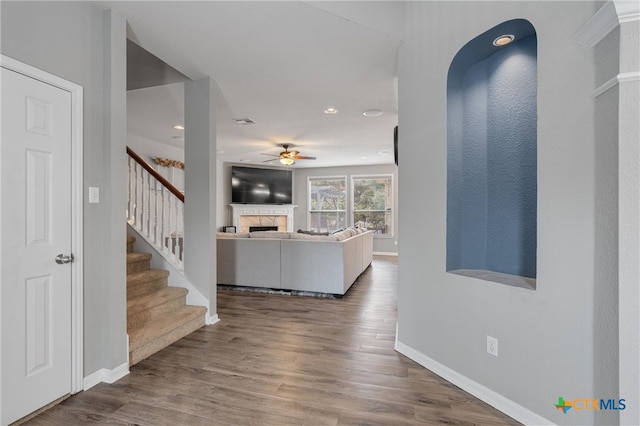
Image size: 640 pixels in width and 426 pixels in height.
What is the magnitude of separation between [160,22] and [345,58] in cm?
154

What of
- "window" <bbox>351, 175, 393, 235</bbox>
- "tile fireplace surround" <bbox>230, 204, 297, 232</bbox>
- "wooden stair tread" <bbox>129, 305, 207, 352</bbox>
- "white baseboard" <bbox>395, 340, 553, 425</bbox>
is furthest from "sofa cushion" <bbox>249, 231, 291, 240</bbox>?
"window" <bbox>351, 175, 393, 235</bbox>

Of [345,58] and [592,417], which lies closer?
[592,417]

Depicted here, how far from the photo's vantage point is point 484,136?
2.38 meters

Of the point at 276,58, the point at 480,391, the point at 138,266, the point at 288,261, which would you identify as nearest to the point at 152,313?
the point at 138,266

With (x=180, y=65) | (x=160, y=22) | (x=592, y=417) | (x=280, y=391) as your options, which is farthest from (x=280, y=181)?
(x=592, y=417)

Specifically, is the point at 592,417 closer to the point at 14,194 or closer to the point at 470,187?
the point at 470,187

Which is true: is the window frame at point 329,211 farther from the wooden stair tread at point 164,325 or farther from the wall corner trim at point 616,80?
the wall corner trim at point 616,80

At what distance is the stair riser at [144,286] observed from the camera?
3.17m

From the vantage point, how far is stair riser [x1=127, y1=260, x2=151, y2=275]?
11.2 ft

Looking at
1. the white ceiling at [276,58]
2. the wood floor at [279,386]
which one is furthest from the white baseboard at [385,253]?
the wood floor at [279,386]

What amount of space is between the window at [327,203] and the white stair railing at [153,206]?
19.8ft

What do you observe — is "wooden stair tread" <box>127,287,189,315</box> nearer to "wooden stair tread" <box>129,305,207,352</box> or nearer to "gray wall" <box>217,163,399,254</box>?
"wooden stair tread" <box>129,305,207,352</box>

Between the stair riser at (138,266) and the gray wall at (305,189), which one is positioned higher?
the gray wall at (305,189)

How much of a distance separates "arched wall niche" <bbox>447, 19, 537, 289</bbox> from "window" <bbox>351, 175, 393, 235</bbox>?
675 centimetres
